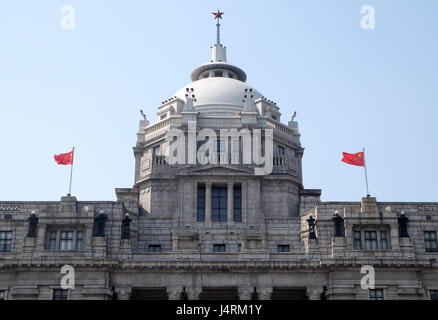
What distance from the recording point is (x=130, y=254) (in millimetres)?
60812

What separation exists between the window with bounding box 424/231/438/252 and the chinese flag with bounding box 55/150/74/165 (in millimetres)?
31632

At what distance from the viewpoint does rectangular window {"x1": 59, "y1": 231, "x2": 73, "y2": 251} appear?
6131 centimetres

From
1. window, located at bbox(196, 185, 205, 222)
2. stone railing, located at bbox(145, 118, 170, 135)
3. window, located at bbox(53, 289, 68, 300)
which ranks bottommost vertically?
window, located at bbox(53, 289, 68, 300)

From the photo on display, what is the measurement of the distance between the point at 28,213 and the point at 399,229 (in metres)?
31.5

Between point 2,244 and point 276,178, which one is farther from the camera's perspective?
point 276,178

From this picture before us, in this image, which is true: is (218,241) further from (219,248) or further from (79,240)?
(79,240)

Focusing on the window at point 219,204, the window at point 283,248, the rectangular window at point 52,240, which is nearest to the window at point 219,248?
the window at point 219,204

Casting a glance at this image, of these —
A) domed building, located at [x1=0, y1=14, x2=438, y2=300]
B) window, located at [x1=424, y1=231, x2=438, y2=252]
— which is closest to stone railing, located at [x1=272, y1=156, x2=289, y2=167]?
domed building, located at [x1=0, y1=14, x2=438, y2=300]

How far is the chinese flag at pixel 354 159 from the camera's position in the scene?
2586 inches

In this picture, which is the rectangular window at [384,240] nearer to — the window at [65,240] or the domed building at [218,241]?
the domed building at [218,241]

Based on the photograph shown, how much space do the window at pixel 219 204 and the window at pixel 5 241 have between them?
1751cm

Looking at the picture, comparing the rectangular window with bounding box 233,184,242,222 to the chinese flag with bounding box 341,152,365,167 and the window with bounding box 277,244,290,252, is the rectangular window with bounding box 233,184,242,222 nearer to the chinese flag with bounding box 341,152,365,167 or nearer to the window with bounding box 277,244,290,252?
the window with bounding box 277,244,290,252
